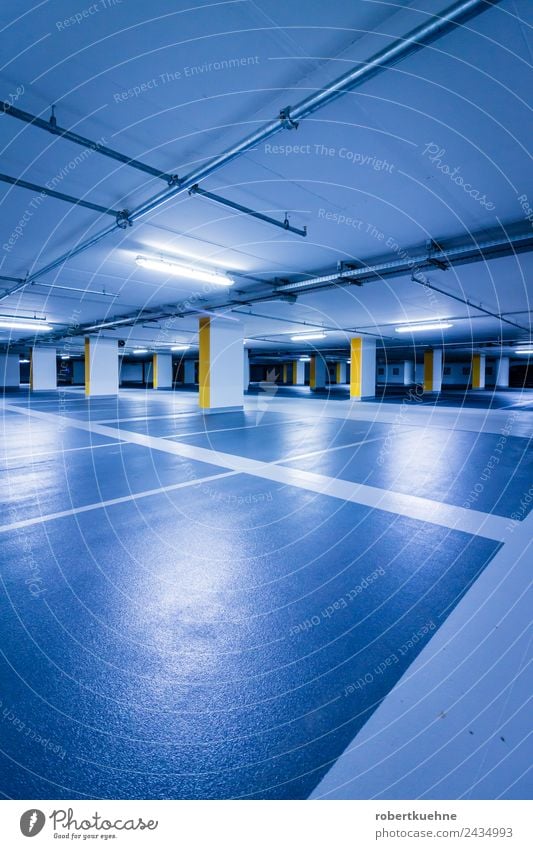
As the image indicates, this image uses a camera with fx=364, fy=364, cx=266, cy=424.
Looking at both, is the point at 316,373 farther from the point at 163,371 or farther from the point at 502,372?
the point at 502,372

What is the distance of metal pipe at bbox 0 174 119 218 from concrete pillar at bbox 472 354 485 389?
1344 inches

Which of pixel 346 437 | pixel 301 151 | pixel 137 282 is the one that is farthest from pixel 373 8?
pixel 137 282

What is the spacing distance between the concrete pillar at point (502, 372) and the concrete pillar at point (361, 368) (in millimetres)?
21961

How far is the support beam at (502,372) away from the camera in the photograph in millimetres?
36997

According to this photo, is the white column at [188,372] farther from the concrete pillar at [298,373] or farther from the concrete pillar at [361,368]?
the concrete pillar at [361,368]

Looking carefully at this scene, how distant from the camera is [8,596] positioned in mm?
2514

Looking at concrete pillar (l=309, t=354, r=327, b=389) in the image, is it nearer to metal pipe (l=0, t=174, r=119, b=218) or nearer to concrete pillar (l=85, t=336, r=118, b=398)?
concrete pillar (l=85, t=336, r=118, b=398)

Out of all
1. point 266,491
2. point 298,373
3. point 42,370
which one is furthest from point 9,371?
point 266,491

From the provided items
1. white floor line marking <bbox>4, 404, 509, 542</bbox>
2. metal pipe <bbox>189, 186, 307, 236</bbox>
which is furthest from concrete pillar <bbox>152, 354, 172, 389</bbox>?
metal pipe <bbox>189, 186, 307, 236</bbox>

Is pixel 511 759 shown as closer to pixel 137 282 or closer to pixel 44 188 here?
pixel 44 188

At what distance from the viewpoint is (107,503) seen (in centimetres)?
432

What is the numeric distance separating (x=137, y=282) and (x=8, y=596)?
29.6 ft

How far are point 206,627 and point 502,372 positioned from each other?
143 feet

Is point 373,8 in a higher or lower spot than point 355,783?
higher
